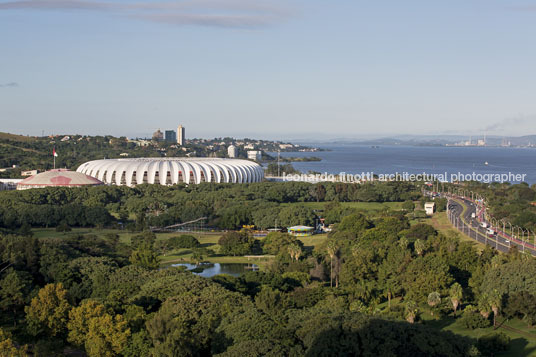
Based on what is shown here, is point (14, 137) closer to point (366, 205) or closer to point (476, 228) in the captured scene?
point (366, 205)

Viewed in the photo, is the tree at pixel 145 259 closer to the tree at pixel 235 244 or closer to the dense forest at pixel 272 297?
the dense forest at pixel 272 297

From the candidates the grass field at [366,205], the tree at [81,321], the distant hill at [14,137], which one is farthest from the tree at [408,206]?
the distant hill at [14,137]

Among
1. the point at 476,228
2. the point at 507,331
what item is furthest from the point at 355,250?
the point at 476,228

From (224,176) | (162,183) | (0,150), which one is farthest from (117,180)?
(0,150)

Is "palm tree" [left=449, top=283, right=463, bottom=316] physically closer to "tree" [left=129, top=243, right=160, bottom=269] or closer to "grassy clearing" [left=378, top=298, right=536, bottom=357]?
"grassy clearing" [left=378, top=298, right=536, bottom=357]

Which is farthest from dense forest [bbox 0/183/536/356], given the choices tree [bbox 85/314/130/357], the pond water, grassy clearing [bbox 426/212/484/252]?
grassy clearing [bbox 426/212/484/252]

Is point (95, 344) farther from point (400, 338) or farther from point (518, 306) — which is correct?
point (518, 306)
